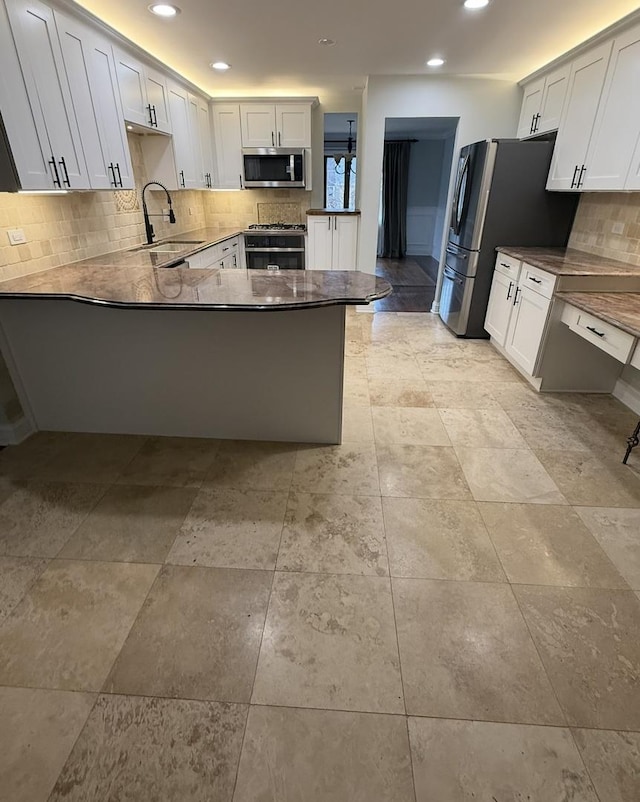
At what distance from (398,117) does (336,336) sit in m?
3.43

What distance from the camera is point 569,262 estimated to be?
120 inches

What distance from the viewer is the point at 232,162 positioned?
16.3ft

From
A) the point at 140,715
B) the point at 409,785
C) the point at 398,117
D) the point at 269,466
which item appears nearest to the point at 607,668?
the point at 409,785

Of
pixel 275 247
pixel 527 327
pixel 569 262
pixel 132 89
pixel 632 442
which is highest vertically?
pixel 132 89

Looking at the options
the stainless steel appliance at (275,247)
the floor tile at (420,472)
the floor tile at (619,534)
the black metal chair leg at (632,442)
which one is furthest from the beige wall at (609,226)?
the stainless steel appliance at (275,247)

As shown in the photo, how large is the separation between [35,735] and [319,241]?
4.92 metres

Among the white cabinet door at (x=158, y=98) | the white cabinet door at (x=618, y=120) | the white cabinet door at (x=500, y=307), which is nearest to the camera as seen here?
the white cabinet door at (x=618, y=120)

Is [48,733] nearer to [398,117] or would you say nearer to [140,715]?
[140,715]

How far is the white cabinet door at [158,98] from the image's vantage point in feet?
10.6

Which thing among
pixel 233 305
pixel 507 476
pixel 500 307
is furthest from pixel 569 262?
pixel 233 305

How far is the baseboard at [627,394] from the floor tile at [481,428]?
92 cm

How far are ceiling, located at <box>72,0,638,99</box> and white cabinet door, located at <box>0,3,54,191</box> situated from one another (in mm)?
940

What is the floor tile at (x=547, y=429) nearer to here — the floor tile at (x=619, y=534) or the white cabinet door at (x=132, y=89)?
the floor tile at (x=619, y=534)

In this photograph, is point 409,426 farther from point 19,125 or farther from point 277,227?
point 277,227
